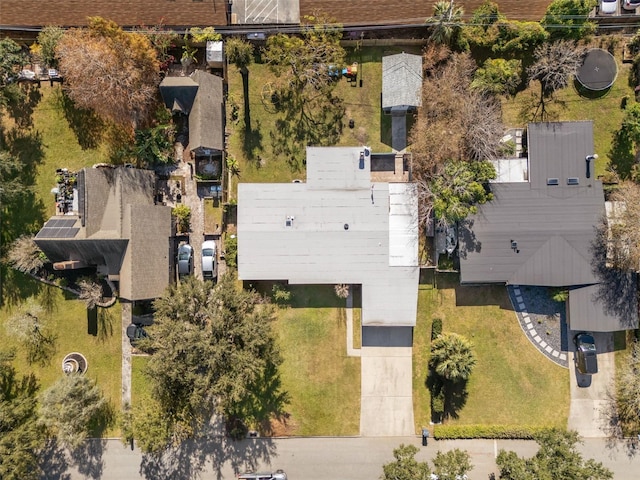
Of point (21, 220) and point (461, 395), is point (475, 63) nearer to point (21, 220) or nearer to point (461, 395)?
point (461, 395)

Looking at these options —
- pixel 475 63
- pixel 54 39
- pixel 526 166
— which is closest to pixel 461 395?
pixel 526 166

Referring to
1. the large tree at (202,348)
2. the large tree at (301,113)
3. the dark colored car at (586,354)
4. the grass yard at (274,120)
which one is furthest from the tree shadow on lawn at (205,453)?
the dark colored car at (586,354)

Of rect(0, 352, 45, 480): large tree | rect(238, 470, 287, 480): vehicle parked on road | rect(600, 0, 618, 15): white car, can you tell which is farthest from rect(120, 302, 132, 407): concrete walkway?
rect(600, 0, 618, 15): white car

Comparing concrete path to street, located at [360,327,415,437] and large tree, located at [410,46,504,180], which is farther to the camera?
concrete path to street, located at [360,327,415,437]

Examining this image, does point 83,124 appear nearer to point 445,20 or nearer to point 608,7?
point 445,20

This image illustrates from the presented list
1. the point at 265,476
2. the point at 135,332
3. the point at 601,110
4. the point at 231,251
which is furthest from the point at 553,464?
the point at 135,332

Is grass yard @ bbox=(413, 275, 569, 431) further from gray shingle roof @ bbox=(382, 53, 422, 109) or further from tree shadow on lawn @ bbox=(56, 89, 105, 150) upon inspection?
tree shadow on lawn @ bbox=(56, 89, 105, 150)
